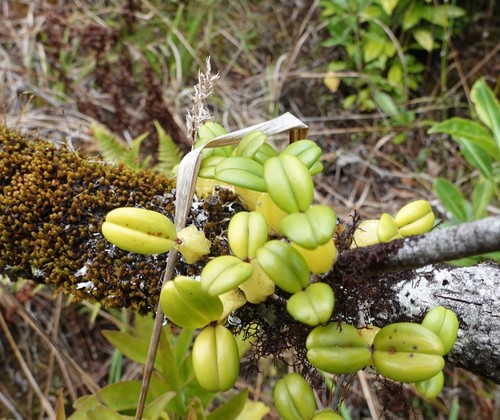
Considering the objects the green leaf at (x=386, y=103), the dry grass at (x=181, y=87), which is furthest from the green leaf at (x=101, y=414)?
the green leaf at (x=386, y=103)

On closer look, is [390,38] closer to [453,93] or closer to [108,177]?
[453,93]

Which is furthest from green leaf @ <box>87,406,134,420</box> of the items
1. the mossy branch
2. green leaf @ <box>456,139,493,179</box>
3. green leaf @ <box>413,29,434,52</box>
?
green leaf @ <box>413,29,434,52</box>

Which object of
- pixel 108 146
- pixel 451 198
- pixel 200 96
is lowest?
pixel 108 146

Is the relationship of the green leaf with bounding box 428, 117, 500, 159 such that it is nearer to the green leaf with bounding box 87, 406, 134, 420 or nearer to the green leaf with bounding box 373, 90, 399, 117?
the green leaf with bounding box 373, 90, 399, 117

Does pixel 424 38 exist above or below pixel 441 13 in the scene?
below

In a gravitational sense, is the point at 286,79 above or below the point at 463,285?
below

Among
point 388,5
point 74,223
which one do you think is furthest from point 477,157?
point 74,223

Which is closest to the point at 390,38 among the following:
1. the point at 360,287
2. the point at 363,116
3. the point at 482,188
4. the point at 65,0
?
the point at 363,116

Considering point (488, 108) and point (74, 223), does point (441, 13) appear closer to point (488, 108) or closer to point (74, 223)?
point (488, 108)
